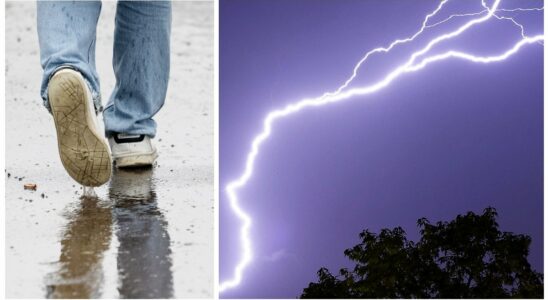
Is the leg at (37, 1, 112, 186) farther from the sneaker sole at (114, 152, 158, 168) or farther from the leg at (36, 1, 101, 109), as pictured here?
the sneaker sole at (114, 152, 158, 168)

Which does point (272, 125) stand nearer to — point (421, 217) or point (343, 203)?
point (343, 203)

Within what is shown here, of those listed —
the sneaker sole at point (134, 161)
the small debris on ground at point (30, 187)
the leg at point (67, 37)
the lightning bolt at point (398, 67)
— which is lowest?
the small debris on ground at point (30, 187)

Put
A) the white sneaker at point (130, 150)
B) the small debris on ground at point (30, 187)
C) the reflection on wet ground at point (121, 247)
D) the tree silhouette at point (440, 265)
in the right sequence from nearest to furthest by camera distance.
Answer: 1. the reflection on wet ground at point (121, 247)
2. the small debris on ground at point (30, 187)
3. the white sneaker at point (130, 150)
4. the tree silhouette at point (440, 265)

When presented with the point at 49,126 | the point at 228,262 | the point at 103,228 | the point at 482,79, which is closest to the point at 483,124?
the point at 482,79

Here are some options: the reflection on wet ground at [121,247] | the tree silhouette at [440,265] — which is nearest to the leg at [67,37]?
the reflection on wet ground at [121,247]

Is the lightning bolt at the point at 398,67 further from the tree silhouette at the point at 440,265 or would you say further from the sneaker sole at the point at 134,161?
the sneaker sole at the point at 134,161

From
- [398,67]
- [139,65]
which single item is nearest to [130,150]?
[139,65]
